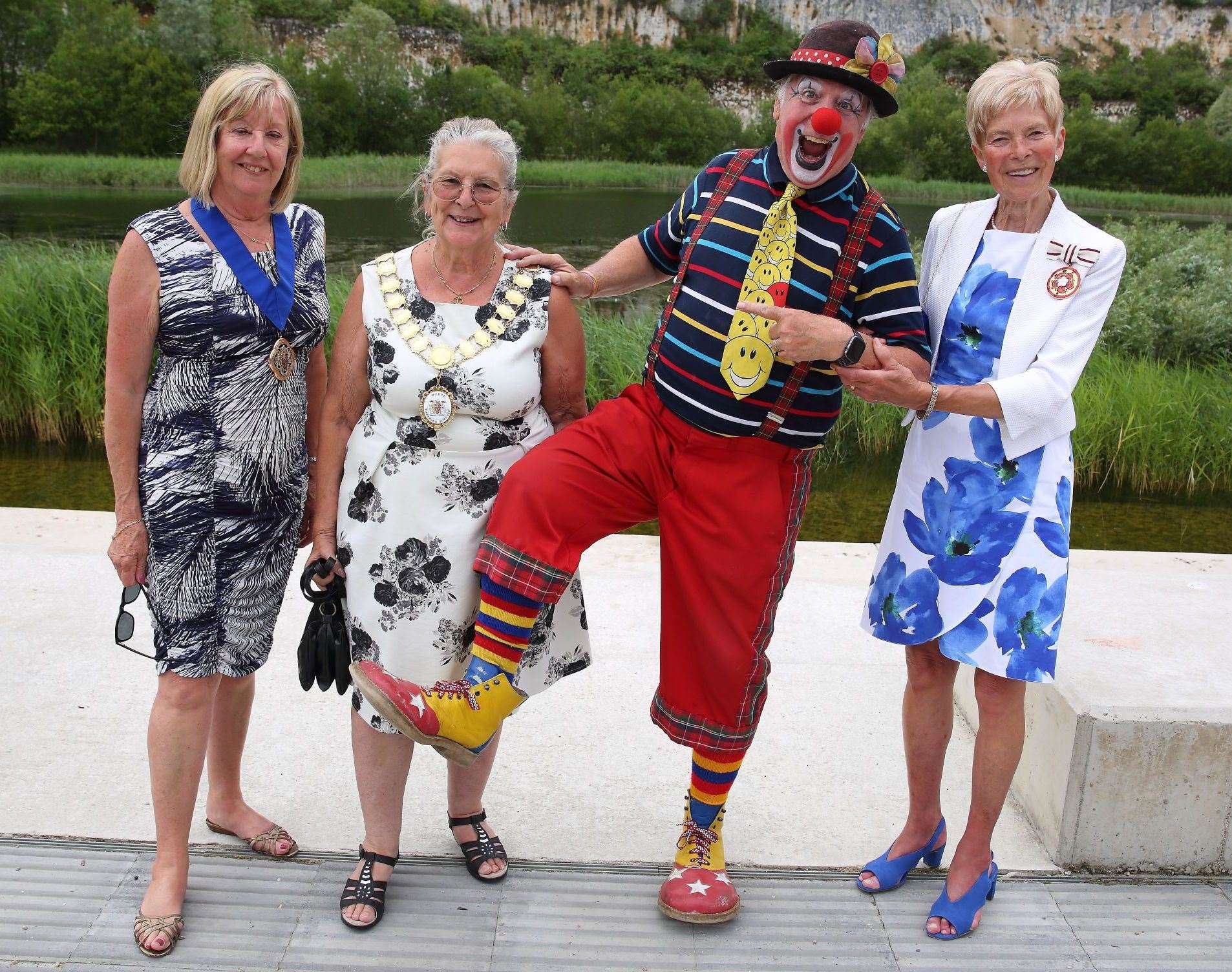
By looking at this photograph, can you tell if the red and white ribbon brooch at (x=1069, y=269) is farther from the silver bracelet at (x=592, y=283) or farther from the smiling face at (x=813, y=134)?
the silver bracelet at (x=592, y=283)

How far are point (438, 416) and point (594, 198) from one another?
29.1 meters

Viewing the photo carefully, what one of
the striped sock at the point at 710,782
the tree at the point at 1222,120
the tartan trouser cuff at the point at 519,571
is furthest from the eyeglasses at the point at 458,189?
the tree at the point at 1222,120

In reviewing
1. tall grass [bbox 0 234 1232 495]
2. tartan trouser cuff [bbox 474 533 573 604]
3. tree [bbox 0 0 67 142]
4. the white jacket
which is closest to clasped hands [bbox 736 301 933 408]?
the white jacket

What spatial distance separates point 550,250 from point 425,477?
1600 centimetres

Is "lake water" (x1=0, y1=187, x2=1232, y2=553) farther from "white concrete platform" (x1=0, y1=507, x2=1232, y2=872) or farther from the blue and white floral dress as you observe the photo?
the blue and white floral dress

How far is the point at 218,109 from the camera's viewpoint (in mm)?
1945

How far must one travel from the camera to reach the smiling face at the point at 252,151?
195cm

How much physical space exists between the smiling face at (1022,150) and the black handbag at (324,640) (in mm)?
1464

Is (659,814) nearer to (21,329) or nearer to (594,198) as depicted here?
(21,329)

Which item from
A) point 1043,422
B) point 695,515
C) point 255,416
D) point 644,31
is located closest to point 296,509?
point 255,416

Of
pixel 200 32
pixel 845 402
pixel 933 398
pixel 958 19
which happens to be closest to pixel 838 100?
pixel 933 398

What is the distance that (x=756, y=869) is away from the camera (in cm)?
230

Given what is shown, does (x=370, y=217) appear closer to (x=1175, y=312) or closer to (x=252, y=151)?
(x=1175, y=312)

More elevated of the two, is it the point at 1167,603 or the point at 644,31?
the point at 644,31
